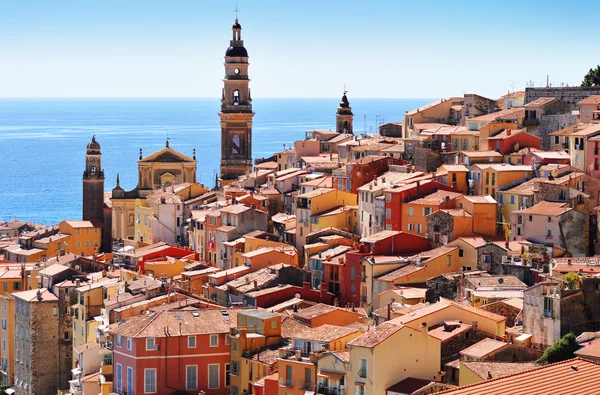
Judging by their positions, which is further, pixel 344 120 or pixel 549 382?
pixel 344 120

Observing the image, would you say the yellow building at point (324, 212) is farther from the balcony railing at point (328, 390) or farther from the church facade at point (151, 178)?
the balcony railing at point (328, 390)

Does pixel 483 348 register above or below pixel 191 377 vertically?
above

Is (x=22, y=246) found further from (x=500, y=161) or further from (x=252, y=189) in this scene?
(x=500, y=161)

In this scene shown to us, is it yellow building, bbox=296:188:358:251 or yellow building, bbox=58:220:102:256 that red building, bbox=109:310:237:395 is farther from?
yellow building, bbox=58:220:102:256

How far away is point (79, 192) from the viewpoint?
147 m

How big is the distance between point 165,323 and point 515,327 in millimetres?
11098

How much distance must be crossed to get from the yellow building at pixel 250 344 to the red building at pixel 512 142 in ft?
58.7

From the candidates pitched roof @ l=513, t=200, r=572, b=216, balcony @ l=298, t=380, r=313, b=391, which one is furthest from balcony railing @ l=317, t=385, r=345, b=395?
pitched roof @ l=513, t=200, r=572, b=216

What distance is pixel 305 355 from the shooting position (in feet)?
134

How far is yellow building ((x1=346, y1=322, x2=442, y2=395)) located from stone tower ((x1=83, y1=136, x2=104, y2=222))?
135 ft

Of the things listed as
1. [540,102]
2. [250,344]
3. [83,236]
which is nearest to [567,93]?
[540,102]

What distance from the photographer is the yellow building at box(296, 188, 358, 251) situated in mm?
58531

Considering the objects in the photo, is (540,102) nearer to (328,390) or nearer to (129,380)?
(129,380)

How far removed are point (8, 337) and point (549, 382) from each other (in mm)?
40315
